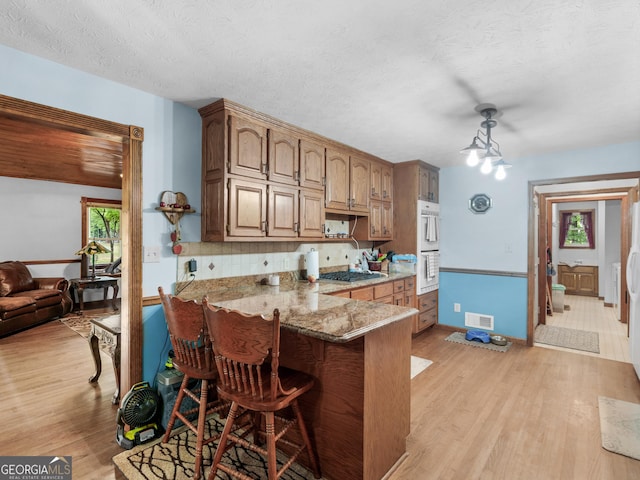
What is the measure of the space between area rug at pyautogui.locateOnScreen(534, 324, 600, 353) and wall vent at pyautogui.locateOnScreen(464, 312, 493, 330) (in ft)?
2.01

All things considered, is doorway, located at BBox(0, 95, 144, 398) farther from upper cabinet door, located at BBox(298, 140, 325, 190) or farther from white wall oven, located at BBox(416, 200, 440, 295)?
white wall oven, located at BBox(416, 200, 440, 295)

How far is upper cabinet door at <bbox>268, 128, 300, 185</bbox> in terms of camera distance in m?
2.90

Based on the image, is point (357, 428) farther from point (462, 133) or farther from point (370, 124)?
point (462, 133)

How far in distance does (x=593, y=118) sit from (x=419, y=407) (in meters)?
2.86

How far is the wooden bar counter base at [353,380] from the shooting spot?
1668 millimetres

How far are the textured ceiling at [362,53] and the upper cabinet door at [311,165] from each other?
39 centimetres

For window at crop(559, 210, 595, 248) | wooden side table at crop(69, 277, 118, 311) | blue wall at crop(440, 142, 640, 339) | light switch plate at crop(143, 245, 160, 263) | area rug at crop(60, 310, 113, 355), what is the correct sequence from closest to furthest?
1. light switch plate at crop(143, 245, 160, 263)
2. blue wall at crop(440, 142, 640, 339)
3. area rug at crop(60, 310, 113, 355)
4. wooden side table at crop(69, 277, 118, 311)
5. window at crop(559, 210, 595, 248)

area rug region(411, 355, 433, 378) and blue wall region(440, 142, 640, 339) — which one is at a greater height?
blue wall region(440, 142, 640, 339)

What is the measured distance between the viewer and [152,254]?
8.00 ft

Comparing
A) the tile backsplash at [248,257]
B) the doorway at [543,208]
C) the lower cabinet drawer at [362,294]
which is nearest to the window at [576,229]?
the doorway at [543,208]

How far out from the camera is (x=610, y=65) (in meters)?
1.99

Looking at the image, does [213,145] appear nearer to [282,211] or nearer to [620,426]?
[282,211]

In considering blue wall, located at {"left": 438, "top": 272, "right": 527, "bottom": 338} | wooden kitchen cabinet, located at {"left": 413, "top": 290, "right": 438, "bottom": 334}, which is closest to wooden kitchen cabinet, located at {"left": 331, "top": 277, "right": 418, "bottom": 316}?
wooden kitchen cabinet, located at {"left": 413, "top": 290, "right": 438, "bottom": 334}

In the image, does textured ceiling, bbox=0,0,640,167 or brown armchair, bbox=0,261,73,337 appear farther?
brown armchair, bbox=0,261,73,337
